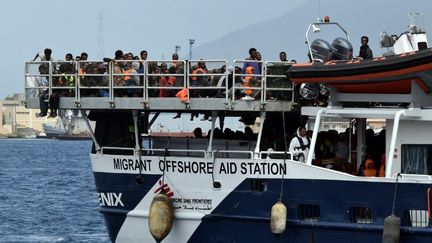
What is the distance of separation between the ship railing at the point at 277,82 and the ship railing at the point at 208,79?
0.82 metres

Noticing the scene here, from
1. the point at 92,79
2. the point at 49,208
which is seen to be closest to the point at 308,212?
the point at 92,79

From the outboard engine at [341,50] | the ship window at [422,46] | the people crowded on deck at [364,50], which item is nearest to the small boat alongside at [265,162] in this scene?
the outboard engine at [341,50]

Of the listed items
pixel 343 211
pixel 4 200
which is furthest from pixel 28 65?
pixel 4 200

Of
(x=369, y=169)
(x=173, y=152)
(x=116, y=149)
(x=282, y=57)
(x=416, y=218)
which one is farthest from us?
(x=116, y=149)

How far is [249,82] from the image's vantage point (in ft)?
98.7

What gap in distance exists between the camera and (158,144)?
106 ft

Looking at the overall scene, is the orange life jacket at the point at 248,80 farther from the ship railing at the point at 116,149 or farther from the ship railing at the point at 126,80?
the ship railing at the point at 116,149

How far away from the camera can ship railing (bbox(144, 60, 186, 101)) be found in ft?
99.9

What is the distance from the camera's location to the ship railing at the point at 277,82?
29.8 meters

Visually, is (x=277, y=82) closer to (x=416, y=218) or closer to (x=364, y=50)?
(x=364, y=50)

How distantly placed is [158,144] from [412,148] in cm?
650

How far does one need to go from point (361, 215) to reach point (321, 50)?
343 centimetres

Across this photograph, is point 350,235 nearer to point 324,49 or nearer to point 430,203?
point 430,203

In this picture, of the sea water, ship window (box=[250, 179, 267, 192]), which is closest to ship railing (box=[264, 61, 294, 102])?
ship window (box=[250, 179, 267, 192])
